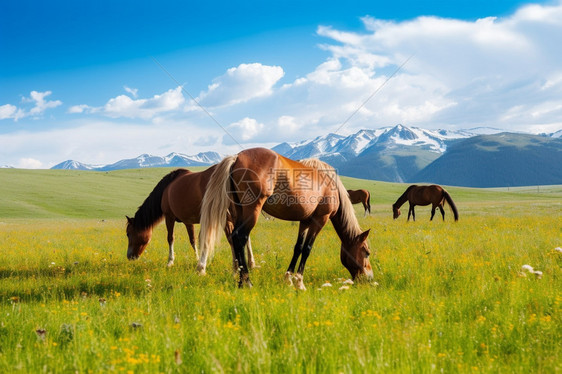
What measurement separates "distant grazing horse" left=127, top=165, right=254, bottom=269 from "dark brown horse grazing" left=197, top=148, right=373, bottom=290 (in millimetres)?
1698

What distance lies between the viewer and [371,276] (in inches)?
271

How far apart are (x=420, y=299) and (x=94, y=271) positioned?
23.5 feet

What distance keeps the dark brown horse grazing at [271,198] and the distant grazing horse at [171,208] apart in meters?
1.70

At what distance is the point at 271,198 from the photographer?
6805 mm

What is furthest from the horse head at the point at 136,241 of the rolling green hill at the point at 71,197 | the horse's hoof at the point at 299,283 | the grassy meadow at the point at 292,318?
the rolling green hill at the point at 71,197

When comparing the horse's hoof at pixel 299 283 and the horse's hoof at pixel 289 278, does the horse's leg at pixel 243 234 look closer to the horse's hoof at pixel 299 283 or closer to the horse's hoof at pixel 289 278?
the horse's hoof at pixel 289 278

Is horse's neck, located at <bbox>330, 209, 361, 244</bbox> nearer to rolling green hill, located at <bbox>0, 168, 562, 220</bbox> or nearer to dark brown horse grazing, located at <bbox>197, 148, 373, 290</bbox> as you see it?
dark brown horse grazing, located at <bbox>197, 148, 373, 290</bbox>

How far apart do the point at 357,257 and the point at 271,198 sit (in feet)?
7.41

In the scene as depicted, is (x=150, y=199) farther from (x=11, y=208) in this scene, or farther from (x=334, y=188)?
(x=11, y=208)

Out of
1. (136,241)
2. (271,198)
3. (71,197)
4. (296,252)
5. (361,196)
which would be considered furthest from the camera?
(71,197)

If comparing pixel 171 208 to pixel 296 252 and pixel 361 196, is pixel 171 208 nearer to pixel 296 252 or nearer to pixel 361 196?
pixel 296 252

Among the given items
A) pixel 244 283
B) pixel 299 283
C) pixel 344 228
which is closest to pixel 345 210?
pixel 344 228

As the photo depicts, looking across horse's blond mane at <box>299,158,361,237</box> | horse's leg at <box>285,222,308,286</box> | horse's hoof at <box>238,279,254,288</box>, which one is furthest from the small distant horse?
horse's hoof at <box>238,279,254,288</box>

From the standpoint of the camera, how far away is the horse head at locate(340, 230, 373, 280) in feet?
23.2
